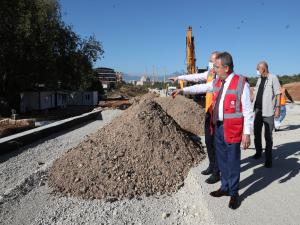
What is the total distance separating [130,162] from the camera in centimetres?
602

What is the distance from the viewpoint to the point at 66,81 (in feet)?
89.0

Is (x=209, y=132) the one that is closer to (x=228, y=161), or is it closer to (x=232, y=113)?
(x=228, y=161)

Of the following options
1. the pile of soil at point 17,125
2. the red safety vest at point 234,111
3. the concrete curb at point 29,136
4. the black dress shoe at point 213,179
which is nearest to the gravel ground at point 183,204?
the black dress shoe at point 213,179

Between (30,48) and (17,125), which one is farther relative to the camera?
(30,48)

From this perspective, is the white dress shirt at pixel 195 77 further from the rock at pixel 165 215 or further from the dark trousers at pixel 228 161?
the rock at pixel 165 215

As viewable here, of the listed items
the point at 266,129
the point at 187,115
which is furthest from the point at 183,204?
the point at 187,115

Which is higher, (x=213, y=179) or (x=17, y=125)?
(x=17, y=125)

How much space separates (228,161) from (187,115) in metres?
7.70

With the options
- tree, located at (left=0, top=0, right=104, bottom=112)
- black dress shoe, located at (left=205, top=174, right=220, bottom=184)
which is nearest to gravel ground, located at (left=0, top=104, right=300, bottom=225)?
black dress shoe, located at (left=205, top=174, right=220, bottom=184)

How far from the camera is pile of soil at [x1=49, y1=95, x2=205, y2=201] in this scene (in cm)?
542

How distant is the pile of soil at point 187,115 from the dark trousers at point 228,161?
20.3ft

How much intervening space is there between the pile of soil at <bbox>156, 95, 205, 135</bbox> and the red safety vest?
21.3ft

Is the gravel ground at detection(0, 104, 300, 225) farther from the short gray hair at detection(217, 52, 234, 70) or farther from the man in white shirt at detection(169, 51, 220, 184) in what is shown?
the short gray hair at detection(217, 52, 234, 70)

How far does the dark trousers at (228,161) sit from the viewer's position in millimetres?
4102
